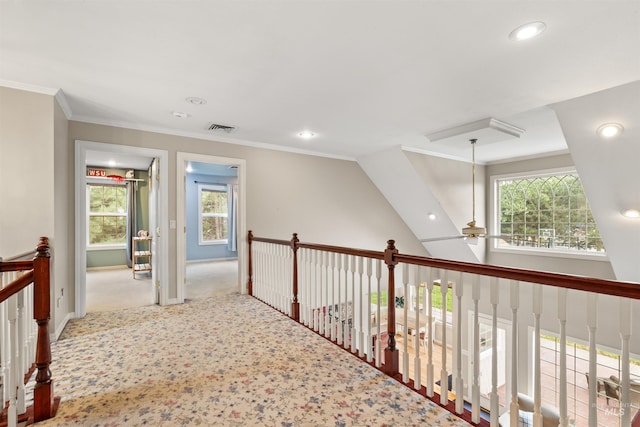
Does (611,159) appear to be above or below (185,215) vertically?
above

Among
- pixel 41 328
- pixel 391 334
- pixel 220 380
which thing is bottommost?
pixel 220 380

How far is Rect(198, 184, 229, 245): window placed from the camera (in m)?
8.45

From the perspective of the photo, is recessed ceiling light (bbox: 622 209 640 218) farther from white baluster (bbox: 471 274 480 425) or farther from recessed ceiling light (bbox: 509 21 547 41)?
white baluster (bbox: 471 274 480 425)

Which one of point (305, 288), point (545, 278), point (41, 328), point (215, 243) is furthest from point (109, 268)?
point (545, 278)

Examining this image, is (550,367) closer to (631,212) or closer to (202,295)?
(631,212)

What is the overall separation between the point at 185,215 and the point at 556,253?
6.30m

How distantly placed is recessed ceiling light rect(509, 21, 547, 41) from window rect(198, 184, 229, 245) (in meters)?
7.98

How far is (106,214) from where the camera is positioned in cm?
716

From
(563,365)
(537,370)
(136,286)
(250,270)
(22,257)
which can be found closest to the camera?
(563,365)

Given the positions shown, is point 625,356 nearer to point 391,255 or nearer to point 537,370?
point 537,370

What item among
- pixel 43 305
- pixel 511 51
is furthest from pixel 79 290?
pixel 511 51

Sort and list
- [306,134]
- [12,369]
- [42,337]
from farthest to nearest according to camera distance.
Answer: [306,134]
[42,337]
[12,369]

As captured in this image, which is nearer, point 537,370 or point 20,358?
point 537,370

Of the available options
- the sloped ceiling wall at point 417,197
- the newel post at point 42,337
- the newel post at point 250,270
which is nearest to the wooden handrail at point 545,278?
the newel post at point 42,337
